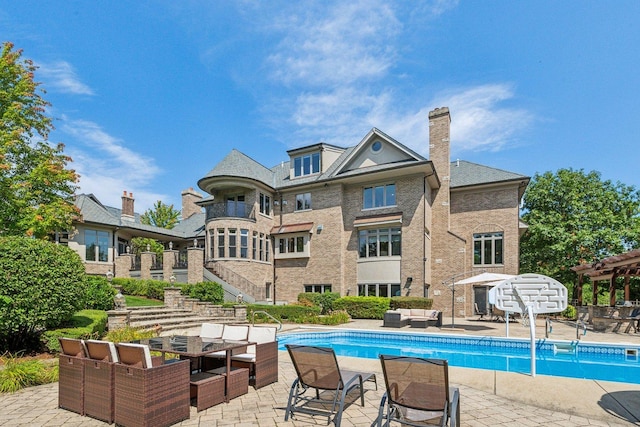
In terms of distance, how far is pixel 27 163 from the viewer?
1709 centimetres

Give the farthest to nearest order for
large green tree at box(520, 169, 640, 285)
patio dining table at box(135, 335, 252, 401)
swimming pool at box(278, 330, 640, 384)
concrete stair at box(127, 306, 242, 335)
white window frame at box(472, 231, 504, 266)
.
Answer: large green tree at box(520, 169, 640, 285) → white window frame at box(472, 231, 504, 266) → concrete stair at box(127, 306, 242, 335) → swimming pool at box(278, 330, 640, 384) → patio dining table at box(135, 335, 252, 401)

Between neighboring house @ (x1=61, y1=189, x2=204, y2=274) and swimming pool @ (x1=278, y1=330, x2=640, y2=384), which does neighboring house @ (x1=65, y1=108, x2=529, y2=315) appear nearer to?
neighboring house @ (x1=61, y1=189, x2=204, y2=274)

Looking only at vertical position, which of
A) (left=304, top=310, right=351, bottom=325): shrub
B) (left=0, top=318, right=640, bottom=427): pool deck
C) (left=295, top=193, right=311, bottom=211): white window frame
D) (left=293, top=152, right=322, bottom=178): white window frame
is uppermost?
(left=293, top=152, right=322, bottom=178): white window frame

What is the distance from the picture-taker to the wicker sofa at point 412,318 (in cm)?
1678

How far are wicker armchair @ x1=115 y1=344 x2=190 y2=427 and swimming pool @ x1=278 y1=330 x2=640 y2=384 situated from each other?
25.1ft

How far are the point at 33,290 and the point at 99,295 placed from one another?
6.27 m

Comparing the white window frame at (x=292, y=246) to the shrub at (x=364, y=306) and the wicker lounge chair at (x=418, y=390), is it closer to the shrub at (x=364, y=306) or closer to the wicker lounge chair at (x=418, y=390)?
the shrub at (x=364, y=306)

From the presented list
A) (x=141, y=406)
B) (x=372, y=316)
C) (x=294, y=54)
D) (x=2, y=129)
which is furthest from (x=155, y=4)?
(x=372, y=316)

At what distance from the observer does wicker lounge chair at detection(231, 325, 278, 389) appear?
657 centimetres

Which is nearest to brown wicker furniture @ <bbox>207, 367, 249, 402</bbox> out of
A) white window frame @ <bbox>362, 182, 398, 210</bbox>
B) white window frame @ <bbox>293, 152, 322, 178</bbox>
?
white window frame @ <bbox>362, 182, 398, 210</bbox>

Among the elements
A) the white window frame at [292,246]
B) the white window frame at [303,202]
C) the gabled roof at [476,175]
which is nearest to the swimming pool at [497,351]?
the white window frame at [292,246]

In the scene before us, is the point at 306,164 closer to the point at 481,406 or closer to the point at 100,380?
the point at 481,406

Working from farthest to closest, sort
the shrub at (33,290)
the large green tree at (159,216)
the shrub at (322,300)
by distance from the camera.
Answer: the large green tree at (159,216) < the shrub at (322,300) < the shrub at (33,290)

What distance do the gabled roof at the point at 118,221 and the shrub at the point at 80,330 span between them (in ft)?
41.9
